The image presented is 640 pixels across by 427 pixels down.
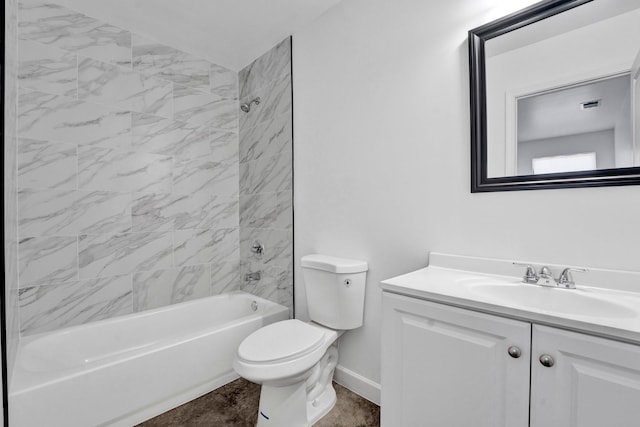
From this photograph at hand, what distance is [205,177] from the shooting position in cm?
250

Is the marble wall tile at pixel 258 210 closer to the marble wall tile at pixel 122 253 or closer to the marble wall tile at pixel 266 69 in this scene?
the marble wall tile at pixel 122 253

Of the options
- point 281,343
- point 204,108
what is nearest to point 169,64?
point 204,108

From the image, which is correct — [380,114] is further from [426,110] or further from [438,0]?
[438,0]

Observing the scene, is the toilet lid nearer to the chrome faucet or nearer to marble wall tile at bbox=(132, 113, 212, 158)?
the chrome faucet

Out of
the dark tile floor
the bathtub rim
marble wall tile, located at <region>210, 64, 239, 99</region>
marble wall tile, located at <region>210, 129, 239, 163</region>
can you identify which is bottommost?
the dark tile floor

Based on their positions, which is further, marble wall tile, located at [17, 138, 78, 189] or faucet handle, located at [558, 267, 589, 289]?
marble wall tile, located at [17, 138, 78, 189]

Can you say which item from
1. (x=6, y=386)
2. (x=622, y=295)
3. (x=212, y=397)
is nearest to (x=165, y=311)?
(x=212, y=397)

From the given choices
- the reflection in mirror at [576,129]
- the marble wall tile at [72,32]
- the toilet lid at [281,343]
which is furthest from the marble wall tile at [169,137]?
the reflection in mirror at [576,129]

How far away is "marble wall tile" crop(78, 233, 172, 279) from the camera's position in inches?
77.2

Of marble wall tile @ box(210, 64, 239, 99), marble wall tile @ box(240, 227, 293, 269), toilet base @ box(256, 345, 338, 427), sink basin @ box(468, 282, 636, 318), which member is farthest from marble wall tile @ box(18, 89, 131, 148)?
sink basin @ box(468, 282, 636, 318)

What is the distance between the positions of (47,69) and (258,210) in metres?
1.56

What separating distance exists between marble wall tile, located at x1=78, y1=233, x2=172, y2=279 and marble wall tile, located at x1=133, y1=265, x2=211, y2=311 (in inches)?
2.9

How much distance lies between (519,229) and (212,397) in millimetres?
1838

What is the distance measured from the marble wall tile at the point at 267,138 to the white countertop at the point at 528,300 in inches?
55.9
